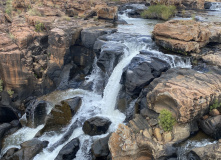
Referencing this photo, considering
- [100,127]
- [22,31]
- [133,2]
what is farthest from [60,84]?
[133,2]

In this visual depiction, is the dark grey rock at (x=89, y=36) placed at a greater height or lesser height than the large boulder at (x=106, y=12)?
lesser

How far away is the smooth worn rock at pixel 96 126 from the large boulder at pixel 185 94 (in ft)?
8.77

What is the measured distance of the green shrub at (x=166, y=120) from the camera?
879 cm

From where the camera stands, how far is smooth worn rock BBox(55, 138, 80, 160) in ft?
34.4

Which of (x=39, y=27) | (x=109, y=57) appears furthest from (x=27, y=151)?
(x=39, y=27)

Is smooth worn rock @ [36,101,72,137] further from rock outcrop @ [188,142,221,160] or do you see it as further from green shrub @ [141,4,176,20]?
green shrub @ [141,4,176,20]

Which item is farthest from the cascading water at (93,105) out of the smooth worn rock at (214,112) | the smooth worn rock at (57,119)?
the smooth worn rock at (214,112)

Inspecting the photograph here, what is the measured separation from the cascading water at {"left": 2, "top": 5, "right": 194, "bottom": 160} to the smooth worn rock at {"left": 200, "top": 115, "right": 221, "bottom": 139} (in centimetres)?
437

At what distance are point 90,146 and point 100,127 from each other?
42.1 inches

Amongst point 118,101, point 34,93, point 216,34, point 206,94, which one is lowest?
point 34,93

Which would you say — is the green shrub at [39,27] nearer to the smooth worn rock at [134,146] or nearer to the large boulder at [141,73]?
the large boulder at [141,73]

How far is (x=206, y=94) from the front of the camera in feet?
29.5

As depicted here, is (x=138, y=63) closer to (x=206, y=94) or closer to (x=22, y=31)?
(x=206, y=94)

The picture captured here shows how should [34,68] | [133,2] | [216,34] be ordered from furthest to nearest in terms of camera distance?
[133,2] < [34,68] < [216,34]
